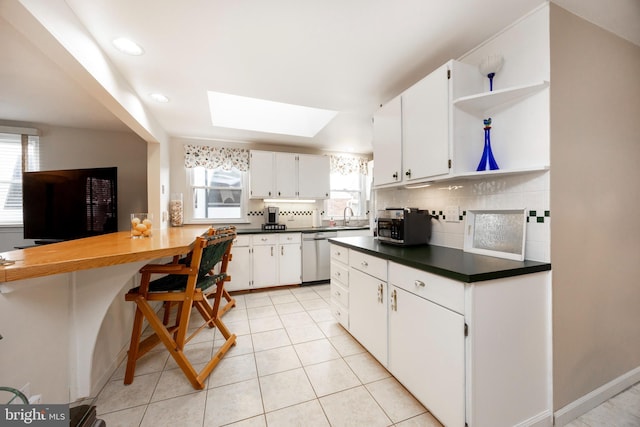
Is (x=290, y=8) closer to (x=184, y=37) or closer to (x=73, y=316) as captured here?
(x=184, y=37)

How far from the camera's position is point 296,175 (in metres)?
4.12

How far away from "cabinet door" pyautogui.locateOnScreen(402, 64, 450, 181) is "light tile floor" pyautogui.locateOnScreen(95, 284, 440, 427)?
1.55m

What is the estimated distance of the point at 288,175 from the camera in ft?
13.3

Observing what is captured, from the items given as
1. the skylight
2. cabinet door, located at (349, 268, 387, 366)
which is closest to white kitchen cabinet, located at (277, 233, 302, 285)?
the skylight

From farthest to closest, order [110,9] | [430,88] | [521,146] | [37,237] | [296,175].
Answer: [296,175]
[37,237]
[430,88]
[521,146]
[110,9]

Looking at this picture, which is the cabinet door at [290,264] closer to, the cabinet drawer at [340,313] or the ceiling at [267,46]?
the cabinet drawer at [340,313]

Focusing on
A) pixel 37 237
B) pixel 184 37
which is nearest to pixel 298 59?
pixel 184 37

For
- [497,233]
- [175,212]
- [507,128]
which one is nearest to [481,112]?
[507,128]

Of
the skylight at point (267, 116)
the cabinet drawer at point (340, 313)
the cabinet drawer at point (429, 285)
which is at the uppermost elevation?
the skylight at point (267, 116)

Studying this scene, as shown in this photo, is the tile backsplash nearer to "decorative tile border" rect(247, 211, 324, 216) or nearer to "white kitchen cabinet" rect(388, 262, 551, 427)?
"white kitchen cabinet" rect(388, 262, 551, 427)

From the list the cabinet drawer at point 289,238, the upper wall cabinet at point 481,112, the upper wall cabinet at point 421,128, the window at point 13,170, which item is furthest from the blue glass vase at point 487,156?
the window at point 13,170

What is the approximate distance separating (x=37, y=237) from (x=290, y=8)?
3.83m

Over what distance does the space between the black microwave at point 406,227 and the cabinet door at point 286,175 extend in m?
2.23

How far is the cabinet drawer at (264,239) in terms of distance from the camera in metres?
3.64
